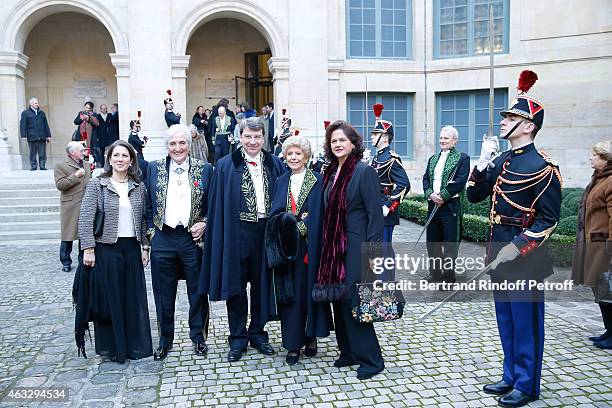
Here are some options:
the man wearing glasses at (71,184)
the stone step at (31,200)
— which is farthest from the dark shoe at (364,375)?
the stone step at (31,200)

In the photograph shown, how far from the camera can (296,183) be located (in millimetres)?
4574

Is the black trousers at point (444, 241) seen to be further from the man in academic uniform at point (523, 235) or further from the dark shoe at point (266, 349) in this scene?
the dark shoe at point (266, 349)

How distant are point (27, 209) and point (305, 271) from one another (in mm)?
9657

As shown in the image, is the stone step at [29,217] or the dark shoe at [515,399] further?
the stone step at [29,217]

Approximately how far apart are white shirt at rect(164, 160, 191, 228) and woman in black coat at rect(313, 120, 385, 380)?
4.13ft

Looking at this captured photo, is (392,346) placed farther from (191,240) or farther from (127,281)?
(127,281)

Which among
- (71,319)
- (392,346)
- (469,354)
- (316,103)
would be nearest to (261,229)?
(392,346)

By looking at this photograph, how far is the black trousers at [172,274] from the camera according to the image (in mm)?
4707

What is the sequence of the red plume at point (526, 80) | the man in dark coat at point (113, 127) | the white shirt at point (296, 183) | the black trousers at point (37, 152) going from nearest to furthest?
the red plume at point (526, 80) < the white shirt at point (296, 183) < the black trousers at point (37, 152) < the man in dark coat at point (113, 127)

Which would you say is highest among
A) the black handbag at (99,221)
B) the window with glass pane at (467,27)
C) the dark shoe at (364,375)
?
the window with glass pane at (467,27)

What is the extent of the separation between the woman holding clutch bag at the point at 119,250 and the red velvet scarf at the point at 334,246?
166 cm

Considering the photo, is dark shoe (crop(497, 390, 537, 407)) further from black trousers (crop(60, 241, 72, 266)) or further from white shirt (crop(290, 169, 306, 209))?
black trousers (crop(60, 241, 72, 266))

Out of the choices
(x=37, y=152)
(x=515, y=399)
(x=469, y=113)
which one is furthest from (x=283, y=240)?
(x=469, y=113)

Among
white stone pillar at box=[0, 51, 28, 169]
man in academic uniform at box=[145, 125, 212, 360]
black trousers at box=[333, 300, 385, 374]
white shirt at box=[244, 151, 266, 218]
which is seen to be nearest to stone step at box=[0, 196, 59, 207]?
white stone pillar at box=[0, 51, 28, 169]
